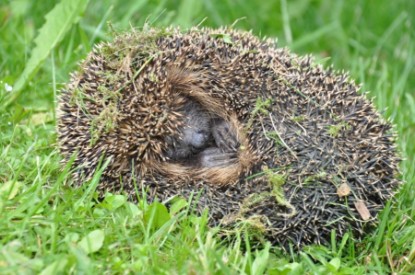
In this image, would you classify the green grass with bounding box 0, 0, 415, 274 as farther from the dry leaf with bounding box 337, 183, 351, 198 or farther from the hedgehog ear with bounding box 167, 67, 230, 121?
the hedgehog ear with bounding box 167, 67, 230, 121

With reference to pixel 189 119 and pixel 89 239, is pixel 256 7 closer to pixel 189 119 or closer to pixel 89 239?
pixel 189 119

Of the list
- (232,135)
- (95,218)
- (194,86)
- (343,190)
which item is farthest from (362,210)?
(95,218)

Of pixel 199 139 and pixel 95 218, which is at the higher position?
pixel 199 139

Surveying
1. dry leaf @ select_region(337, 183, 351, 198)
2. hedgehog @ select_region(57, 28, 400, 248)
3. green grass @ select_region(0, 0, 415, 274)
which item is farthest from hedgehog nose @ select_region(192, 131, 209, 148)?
dry leaf @ select_region(337, 183, 351, 198)

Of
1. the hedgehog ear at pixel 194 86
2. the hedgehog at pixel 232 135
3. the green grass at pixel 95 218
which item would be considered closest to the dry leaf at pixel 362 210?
the hedgehog at pixel 232 135

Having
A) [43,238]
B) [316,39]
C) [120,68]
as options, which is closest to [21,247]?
[43,238]

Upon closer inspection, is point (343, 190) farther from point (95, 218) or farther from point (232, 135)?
point (95, 218)

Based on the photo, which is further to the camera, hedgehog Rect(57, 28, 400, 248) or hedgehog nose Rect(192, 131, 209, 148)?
hedgehog nose Rect(192, 131, 209, 148)

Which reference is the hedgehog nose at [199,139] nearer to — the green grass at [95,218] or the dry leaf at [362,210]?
the green grass at [95,218]
